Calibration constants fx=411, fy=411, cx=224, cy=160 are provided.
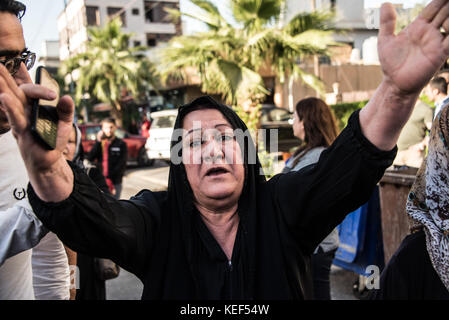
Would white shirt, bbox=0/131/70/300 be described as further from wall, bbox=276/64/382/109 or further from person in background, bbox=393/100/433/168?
wall, bbox=276/64/382/109

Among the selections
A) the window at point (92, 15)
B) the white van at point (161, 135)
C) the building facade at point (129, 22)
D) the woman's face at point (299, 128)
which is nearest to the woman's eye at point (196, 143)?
the woman's face at point (299, 128)

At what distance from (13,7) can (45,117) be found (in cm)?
66

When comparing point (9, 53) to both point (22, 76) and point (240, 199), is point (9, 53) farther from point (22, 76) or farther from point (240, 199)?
point (240, 199)

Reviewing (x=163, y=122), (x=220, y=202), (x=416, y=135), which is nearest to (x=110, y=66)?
(x=163, y=122)

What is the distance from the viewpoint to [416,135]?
567 cm

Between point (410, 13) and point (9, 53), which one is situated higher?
point (410, 13)

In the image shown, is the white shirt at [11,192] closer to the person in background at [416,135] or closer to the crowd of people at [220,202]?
the crowd of people at [220,202]

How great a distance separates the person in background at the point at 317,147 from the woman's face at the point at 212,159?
155cm

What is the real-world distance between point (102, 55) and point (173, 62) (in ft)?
37.8

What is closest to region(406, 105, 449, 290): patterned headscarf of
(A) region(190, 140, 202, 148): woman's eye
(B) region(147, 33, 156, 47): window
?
(A) region(190, 140, 202, 148): woman's eye

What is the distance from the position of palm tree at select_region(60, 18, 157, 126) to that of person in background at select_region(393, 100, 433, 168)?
16827mm

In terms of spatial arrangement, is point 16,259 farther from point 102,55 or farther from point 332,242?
point 102,55

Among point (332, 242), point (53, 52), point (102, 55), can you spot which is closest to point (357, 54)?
point (102, 55)

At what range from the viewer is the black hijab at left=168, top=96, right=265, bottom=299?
1.48 metres
